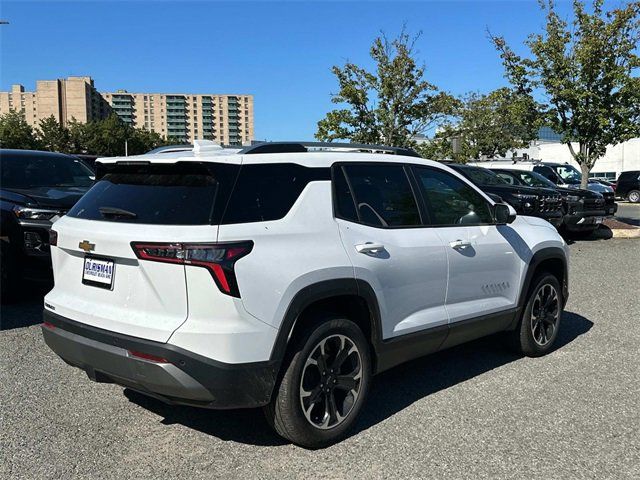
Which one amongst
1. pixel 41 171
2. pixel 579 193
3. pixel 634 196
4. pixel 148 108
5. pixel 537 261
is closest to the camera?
pixel 537 261

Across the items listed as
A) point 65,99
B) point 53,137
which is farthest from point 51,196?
point 65,99

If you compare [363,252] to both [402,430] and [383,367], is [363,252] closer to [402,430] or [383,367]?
[383,367]

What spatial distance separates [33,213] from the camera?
6.31m

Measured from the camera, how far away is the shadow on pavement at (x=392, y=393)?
374 centimetres

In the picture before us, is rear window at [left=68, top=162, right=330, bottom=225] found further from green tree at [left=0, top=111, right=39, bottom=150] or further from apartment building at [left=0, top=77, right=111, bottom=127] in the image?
apartment building at [left=0, top=77, right=111, bottom=127]

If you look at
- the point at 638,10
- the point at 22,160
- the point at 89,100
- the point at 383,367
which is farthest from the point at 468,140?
the point at 89,100

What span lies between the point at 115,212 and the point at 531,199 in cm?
1084

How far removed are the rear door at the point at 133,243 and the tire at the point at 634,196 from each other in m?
33.4

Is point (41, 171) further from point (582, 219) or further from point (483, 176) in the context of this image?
point (582, 219)

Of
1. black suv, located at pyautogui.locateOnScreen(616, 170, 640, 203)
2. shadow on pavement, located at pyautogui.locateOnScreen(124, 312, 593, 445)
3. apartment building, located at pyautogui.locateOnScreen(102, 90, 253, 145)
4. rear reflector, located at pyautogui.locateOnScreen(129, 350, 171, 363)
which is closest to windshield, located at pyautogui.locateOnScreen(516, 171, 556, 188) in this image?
shadow on pavement, located at pyautogui.locateOnScreen(124, 312, 593, 445)

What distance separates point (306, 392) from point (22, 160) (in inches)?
235

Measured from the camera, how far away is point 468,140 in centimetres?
4084

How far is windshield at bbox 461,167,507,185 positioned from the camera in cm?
1364

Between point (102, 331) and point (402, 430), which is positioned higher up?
point (102, 331)
